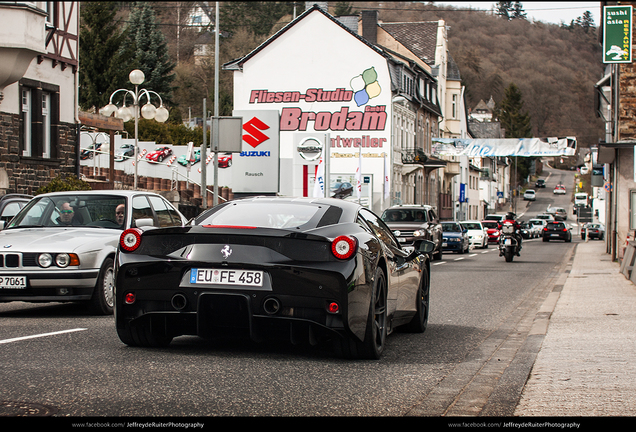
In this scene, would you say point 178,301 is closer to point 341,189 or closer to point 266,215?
point 266,215

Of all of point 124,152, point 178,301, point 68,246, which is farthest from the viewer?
point 124,152

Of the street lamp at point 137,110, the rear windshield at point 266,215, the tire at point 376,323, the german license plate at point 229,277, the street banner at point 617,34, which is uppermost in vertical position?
the street banner at point 617,34

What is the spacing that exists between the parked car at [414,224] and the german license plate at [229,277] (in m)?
21.0

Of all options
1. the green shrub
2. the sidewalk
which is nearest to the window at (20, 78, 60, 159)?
the green shrub

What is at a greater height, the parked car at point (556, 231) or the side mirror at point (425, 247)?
the side mirror at point (425, 247)

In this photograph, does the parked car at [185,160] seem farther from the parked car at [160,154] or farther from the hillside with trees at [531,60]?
the hillside with trees at [531,60]

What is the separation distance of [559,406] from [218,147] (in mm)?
21442

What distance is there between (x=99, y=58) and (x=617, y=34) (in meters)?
41.4

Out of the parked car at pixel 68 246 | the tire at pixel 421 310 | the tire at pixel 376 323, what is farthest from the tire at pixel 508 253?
the tire at pixel 376 323

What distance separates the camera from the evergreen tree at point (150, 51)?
67750 millimetres

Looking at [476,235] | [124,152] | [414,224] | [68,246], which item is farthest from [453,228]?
[68,246]

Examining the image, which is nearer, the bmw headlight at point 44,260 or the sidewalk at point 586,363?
the sidewalk at point 586,363

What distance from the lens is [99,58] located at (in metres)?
59.2

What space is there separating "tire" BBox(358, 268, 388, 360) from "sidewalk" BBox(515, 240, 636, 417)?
1272 mm
